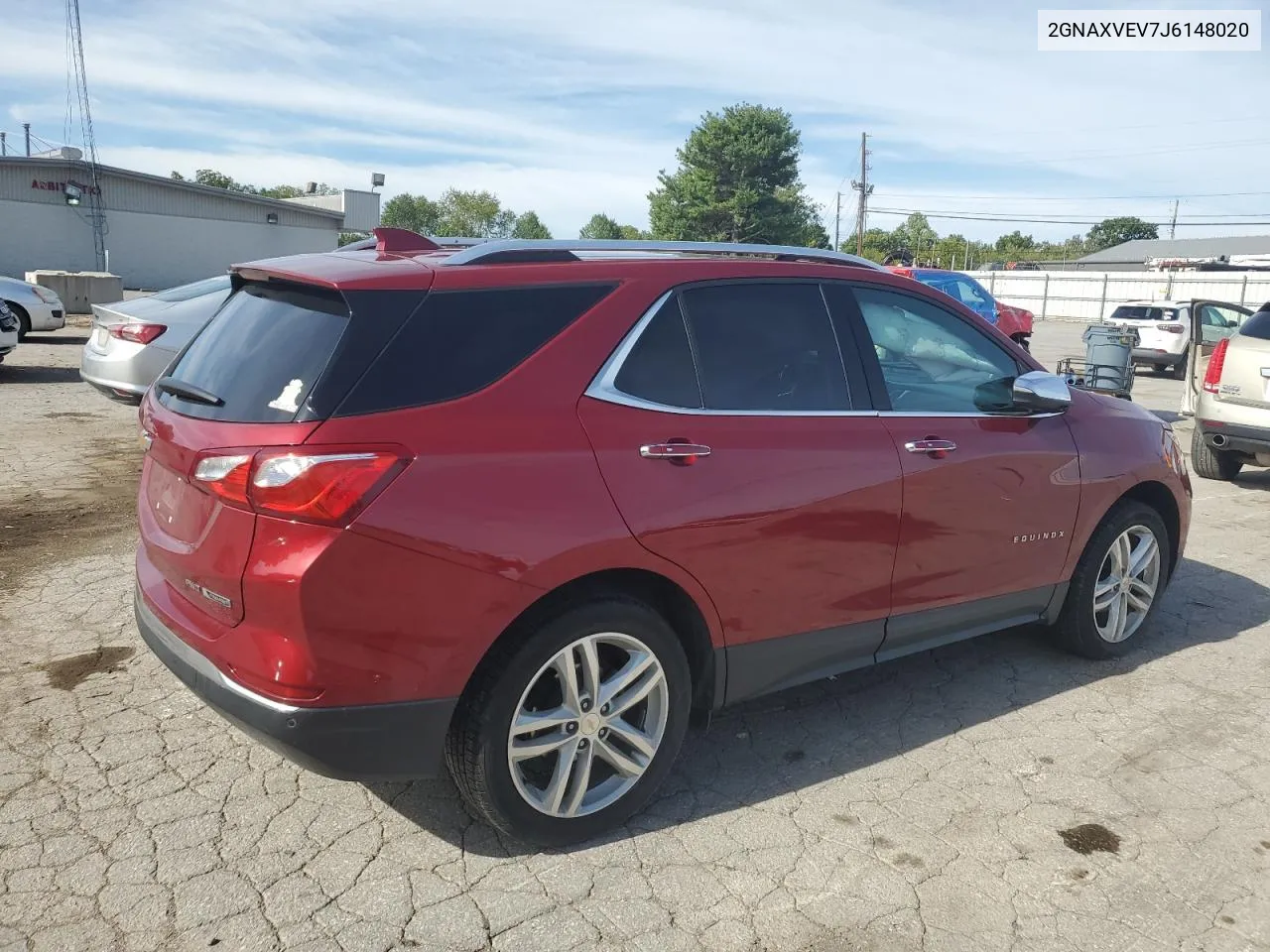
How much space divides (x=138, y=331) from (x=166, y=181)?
3800 cm

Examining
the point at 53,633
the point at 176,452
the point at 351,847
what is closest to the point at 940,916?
the point at 351,847

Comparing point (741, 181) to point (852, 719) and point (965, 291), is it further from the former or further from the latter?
point (852, 719)

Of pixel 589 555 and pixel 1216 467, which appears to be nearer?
pixel 589 555

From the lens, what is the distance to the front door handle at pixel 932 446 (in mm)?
3699

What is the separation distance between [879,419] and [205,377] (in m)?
2.25

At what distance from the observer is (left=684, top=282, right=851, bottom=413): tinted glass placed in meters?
3.30

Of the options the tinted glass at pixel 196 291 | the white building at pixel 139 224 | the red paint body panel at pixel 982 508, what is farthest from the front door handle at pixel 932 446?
the white building at pixel 139 224

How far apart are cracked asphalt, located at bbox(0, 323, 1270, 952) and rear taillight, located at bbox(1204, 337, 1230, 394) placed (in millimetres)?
4666

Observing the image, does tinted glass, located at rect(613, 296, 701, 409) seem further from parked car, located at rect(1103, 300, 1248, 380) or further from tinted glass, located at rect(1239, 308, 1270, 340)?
parked car, located at rect(1103, 300, 1248, 380)

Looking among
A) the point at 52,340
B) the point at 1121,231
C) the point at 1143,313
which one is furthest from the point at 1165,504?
the point at 1121,231

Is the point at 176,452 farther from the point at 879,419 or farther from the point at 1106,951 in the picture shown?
the point at 1106,951

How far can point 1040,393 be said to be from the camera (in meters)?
4.02

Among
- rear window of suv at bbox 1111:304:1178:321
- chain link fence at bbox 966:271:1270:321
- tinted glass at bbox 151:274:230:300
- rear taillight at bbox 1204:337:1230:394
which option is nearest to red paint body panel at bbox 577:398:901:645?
rear taillight at bbox 1204:337:1230:394

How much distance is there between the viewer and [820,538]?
3.44 m
